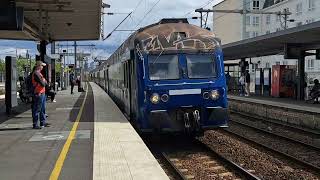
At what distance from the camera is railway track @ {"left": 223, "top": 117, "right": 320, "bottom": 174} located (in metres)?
12.2

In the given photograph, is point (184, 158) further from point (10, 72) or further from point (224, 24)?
point (224, 24)

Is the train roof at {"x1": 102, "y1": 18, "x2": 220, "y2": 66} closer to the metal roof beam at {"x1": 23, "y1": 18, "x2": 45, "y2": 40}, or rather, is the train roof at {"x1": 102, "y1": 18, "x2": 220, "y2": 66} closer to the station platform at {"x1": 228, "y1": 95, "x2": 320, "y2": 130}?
the station platform at {"x1": 228, "y1": 95, "x2": 320, "y2": 130}

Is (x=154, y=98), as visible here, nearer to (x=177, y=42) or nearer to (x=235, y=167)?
(x=177, y=42)

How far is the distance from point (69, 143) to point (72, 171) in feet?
Answer: 9.68

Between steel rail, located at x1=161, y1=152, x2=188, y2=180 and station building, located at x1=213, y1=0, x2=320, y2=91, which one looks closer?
steel rail, located at x1=161, y1=152, x2=188, y2=180

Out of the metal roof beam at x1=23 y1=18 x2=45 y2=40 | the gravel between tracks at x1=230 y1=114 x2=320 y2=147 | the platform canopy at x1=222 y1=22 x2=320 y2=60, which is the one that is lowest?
the gravel between tracks at x1=230 y1=114 x2=320 y2=147

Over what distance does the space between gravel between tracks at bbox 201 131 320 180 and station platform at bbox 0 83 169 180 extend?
8.35ft

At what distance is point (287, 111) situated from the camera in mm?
22453

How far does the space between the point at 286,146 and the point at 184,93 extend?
4.45 meters

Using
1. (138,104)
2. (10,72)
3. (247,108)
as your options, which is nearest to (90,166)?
(138,104)

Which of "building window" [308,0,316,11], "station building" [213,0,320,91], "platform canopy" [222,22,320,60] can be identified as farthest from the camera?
"station building" [213,0,320,91]

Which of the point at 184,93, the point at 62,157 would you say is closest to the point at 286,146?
the point at 184,93

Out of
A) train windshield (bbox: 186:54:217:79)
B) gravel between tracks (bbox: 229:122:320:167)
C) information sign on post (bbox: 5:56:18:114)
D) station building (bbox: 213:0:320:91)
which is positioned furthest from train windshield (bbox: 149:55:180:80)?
station building (bbox: 213:0:320:91)

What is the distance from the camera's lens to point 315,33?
22922mm
